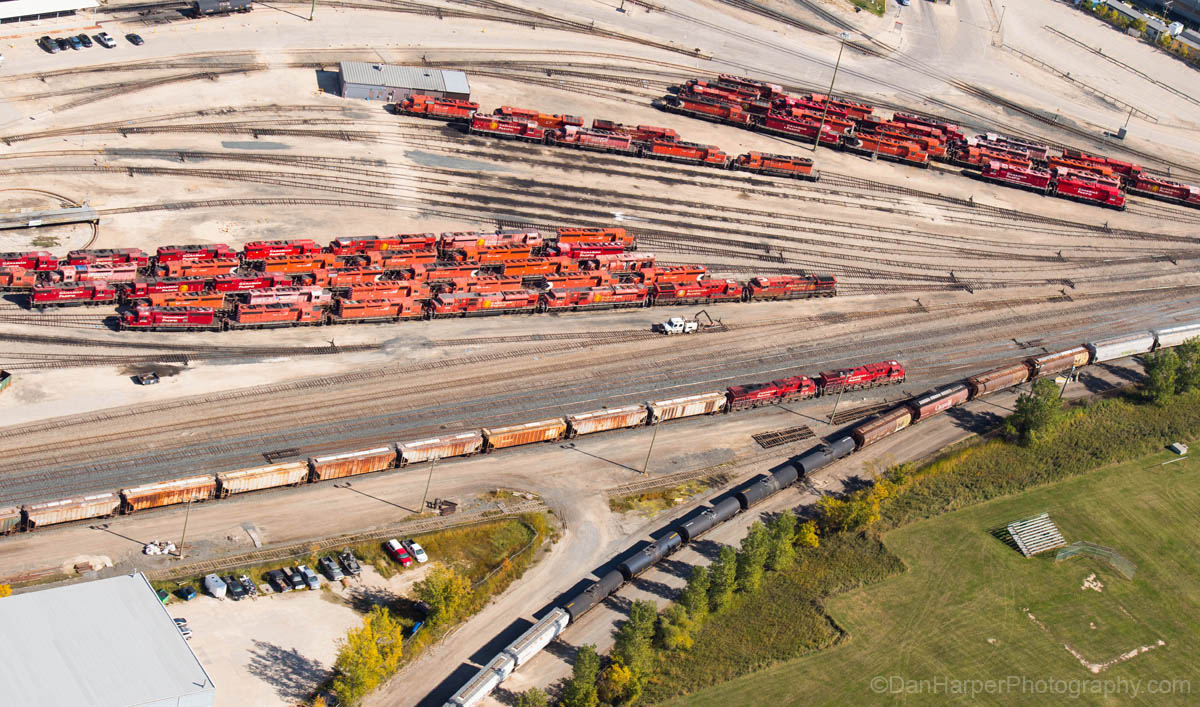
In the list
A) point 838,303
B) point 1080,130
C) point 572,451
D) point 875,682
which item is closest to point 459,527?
point 572,451

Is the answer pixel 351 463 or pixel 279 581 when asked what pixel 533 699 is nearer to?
pixel 279 581

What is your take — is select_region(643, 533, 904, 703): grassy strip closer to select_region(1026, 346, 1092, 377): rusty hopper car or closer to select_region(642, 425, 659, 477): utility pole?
select_region(642, 425, 659, 477): utility pole

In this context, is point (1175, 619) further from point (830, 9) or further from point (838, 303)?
point (830, 9)

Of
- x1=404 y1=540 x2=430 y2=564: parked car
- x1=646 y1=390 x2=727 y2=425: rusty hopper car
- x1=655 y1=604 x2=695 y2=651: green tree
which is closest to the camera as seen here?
x1=655 y1=604 x2=695 y2=651: green tree

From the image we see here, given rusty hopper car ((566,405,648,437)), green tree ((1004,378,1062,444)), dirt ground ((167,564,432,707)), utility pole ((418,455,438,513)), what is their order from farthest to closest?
green tree ((1004,378,1062,444)) < rusty hopper car ((566,405,648,437)) < utility pole ((418,455,438,513)) < dirt ground ((167,564,432,707))

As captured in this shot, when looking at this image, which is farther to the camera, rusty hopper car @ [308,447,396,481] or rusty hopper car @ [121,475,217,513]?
rusty hopper car @ [308,447,396,481]


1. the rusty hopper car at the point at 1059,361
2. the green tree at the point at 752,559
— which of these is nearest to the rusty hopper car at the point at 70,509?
the green tree at the point at 752,559

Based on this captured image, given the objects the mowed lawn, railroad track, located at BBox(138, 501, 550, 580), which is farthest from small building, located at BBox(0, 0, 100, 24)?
the mowed lawn
